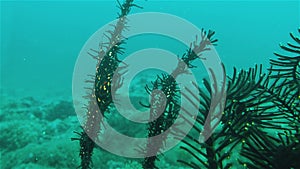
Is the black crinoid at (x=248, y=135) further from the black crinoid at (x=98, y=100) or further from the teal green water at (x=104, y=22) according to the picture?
the teal green water at (x=104, y=22)

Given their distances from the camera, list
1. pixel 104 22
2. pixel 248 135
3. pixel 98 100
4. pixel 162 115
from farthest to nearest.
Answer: pixel 104 22 → pixel 98 100 → pixel 162 115 → pixel 248 135

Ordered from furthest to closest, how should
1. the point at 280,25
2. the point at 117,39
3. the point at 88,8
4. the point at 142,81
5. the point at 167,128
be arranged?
the point at 88,8
the point at 280,25
the point at 142,81
the point at 117,39
the point at 167,128

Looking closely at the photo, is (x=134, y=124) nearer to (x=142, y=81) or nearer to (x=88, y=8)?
(x=142, y=81)

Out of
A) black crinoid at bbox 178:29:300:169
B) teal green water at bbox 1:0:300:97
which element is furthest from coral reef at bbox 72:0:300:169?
teal green water at bbox 1:0:300:97

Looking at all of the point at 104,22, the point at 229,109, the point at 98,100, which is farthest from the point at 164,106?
the point at 104,22

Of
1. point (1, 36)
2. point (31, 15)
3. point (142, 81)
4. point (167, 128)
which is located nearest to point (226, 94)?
point (167, 128)

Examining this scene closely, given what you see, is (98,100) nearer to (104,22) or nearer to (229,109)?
(229,109)

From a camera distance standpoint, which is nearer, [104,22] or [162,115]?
[162,115]

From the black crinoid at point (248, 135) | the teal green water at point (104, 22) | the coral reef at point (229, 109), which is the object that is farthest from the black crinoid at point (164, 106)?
the teal green water at point (104, 22)

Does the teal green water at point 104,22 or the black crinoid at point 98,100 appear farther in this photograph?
the teal green water at point 104,22

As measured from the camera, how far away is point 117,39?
4457mm

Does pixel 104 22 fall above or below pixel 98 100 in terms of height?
above

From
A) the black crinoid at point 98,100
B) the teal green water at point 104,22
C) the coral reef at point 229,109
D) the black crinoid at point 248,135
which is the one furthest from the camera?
the teal green water at point 104,22

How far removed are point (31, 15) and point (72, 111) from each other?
4931 inches
